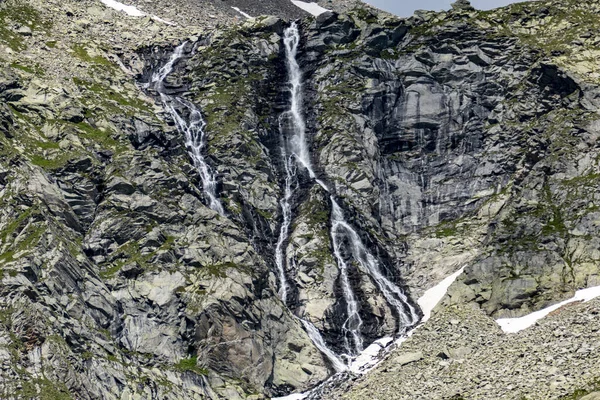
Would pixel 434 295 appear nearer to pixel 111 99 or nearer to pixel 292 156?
pixel 292 156

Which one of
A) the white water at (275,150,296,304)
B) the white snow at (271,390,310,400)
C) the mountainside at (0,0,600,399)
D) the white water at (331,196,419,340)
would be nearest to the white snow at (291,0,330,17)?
the mountainside at (0,0,600,399)

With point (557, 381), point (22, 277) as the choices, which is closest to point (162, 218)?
point (22, 277)

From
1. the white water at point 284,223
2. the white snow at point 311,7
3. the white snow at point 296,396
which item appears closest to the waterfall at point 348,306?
the white water at point 284,223

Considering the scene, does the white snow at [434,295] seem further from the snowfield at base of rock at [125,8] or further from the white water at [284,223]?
the snowfield at base of rock at [125,8]

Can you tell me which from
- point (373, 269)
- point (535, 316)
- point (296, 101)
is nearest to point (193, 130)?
point (296, 101)

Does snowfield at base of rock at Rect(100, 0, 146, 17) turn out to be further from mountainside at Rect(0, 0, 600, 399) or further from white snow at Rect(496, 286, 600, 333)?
white snow at Rect(496, 286, 600, 333)
